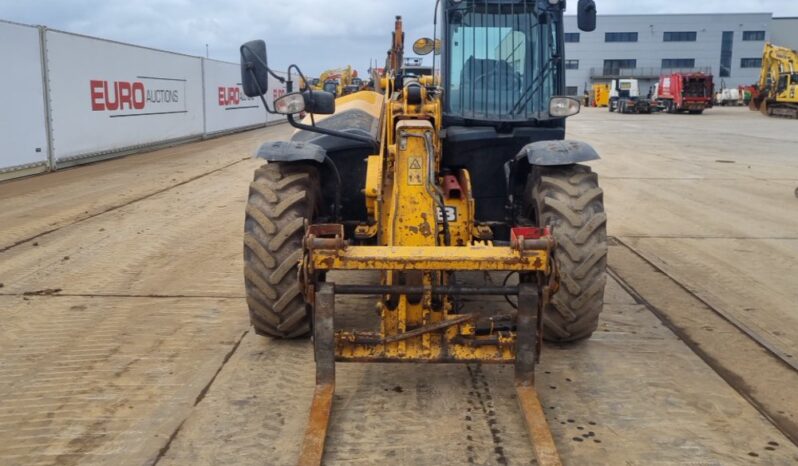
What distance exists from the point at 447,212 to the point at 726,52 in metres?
87.3

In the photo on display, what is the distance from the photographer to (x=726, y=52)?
81.0 metres

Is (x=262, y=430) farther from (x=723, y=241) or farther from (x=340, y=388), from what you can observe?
(x=723, y=241)

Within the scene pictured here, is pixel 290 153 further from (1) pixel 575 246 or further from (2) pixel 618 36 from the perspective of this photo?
(2) pixel 618 36

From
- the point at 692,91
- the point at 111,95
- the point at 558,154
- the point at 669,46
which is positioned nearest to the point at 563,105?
the point at 558,154

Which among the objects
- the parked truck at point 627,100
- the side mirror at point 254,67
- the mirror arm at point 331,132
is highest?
the parked truck at point 627,100

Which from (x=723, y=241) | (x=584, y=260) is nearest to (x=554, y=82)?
(x=584, y=260)

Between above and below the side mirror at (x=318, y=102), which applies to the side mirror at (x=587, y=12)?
above

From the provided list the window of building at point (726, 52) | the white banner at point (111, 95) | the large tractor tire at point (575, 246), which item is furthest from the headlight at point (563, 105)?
the window of building at point (726, 52)

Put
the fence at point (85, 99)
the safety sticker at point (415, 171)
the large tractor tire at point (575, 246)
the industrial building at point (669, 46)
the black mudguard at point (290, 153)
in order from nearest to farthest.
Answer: the safety sticker at point (415, 171), the large tractor tire at point (575, 246), the black mudguard at point (290, 153), the fence at point (85, 99), the industrial building at point (669, 46)

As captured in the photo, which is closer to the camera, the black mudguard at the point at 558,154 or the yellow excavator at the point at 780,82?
the black mudguard at the point at 558,154

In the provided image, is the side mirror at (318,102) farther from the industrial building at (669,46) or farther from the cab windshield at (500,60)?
the industrial building at (669,46)

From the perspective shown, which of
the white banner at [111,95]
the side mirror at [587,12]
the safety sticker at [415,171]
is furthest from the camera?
the white banner at [111,95]

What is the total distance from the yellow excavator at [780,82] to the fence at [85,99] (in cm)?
3123

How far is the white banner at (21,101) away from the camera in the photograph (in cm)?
1301
